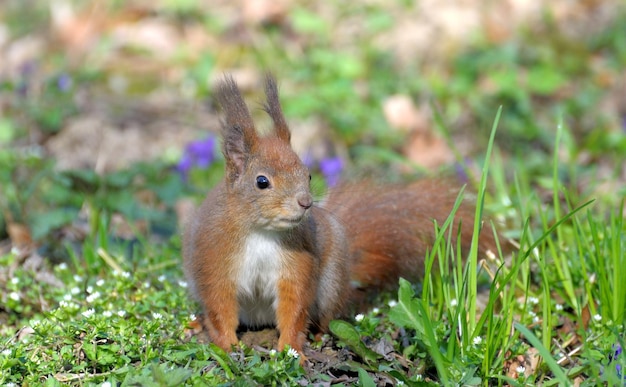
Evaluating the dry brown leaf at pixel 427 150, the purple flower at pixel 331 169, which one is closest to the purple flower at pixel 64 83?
the purple flower at pixel 331 169

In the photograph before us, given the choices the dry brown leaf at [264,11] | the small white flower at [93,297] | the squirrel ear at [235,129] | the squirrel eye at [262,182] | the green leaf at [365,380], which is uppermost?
the dry brown leaf at [264,11]

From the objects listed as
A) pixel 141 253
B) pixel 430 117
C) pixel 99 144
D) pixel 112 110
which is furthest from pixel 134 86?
pixel 141 253

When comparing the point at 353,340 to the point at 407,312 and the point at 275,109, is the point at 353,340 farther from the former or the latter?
the point at 275,109

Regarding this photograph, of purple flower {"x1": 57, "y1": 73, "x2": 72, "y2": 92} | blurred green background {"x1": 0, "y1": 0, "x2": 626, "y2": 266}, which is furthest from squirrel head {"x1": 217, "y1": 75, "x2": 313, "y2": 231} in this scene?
purple flower {"x1": 57, "y1": 73, "x2": 72, "y2": 92}

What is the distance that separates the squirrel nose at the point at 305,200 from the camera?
250 cm

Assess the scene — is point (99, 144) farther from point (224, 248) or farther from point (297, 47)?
point (224, 248)

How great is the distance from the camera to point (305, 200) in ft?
8.23

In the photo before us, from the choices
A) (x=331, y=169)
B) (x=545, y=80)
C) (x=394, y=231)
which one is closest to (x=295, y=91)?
(x=331, y=169)

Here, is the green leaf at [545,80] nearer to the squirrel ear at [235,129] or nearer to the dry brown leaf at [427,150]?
the dry brown leaf at [427,150]

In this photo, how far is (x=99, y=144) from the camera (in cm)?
532

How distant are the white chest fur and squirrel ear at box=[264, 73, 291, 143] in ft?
1.12

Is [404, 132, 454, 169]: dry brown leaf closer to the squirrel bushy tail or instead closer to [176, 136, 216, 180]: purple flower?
[176, 136, 216, 180]: purple flower

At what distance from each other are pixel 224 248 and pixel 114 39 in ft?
14.3

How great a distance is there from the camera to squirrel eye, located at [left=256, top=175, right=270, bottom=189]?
260 centimetres
